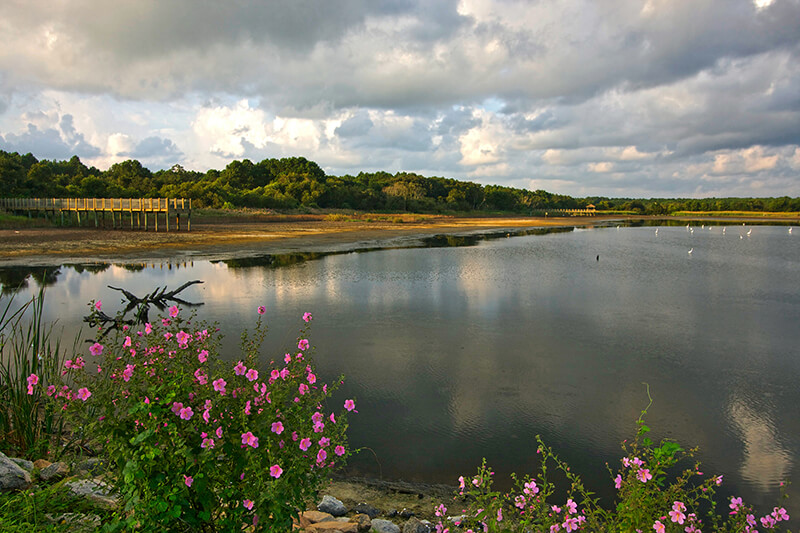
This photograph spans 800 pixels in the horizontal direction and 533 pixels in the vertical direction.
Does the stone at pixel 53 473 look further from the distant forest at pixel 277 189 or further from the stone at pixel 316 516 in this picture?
the distant forest at pixel 277 189

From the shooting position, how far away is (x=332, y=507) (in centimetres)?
489

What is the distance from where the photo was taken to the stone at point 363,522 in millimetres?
4570

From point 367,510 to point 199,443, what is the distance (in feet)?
7.89

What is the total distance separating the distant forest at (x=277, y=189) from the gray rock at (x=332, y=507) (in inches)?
2809

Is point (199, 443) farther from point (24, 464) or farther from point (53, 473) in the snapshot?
point (24, 464)

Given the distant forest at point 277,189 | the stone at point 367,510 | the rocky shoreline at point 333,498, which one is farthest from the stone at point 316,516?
the distant forest at point 277,189

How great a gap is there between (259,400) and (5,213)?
62928 millimetres

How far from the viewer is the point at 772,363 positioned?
10656 millimetres

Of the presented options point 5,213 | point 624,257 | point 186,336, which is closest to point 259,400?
point 186,336

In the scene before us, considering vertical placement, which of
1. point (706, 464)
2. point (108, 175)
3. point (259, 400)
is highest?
point (108, 175)

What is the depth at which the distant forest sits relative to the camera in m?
66.4

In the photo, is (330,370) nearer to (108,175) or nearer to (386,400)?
(386,400)

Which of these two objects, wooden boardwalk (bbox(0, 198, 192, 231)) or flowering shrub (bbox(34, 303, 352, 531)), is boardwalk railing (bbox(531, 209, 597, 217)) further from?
flowering shrub (bbox(34, 303, 352, 531))

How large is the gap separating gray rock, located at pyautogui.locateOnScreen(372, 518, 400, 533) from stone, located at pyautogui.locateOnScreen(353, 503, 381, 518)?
326 mm
